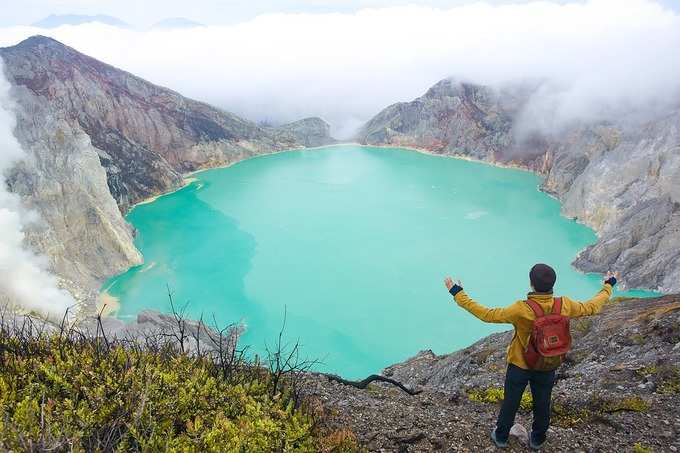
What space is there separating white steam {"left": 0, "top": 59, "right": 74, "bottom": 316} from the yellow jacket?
27.2m

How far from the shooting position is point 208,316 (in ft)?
95.9


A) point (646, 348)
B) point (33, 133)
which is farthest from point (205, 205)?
point (646, 348)

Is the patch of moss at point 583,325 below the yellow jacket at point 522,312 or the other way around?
the other way around

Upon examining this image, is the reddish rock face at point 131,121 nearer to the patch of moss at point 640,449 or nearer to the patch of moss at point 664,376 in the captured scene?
the patch of moss at point 664,376

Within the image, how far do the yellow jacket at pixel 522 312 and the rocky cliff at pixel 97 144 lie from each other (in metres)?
33.0

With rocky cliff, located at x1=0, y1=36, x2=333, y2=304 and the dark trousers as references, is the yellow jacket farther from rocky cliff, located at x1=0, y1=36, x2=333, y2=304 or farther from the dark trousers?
rocky cliff, located at x1=0, y1=36, x2=333, y2=304

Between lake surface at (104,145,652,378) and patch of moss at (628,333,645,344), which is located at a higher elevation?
lake surface at (104,145,652,378)

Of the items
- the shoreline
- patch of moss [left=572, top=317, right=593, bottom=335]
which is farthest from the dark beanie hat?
the shoreline

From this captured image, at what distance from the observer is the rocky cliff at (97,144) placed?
116ft

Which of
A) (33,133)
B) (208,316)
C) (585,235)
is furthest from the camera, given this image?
(585,235)

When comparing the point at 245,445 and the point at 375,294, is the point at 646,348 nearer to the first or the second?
the point at 245,445

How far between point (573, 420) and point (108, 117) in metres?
88.9

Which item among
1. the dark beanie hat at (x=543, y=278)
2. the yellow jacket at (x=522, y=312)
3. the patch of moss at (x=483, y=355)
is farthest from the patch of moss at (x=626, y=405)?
the patch of moss at (x=483, y=355)

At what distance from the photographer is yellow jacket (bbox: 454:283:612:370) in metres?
4.75
